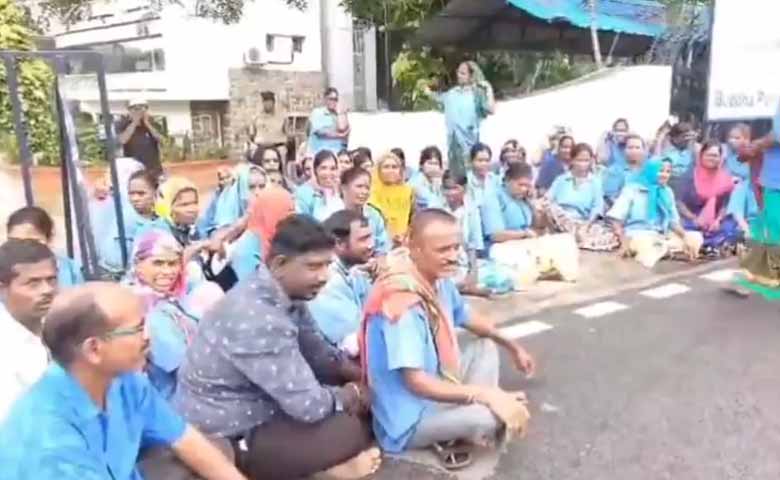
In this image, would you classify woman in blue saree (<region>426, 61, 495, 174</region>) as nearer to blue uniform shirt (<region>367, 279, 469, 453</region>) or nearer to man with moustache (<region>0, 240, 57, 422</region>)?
blue uniform shirt (<region>367, 279, 469, 453</region>)

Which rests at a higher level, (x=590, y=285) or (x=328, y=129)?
(x=328, y=129)

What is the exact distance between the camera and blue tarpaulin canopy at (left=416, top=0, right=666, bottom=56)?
11398 mm

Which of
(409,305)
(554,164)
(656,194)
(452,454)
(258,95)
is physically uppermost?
(258,95)

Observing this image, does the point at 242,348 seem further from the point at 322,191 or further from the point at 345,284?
the point at 322,191

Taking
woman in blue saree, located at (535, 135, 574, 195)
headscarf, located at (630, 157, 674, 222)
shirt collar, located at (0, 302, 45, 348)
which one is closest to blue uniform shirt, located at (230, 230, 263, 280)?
shirt collar, located at (0, 302, 45, 348)

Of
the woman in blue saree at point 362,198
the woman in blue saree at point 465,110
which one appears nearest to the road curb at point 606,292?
the woman in blue saree at point 362,198

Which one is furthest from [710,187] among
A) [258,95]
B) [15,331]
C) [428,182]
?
[258,95]

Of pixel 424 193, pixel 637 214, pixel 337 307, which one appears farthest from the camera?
pixel 637 214

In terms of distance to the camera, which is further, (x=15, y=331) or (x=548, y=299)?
(x=548, y=299)

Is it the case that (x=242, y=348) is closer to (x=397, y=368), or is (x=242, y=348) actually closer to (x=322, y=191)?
(x=397, y=368)

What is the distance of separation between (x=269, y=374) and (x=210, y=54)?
10.5m

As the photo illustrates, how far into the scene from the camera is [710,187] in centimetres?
704

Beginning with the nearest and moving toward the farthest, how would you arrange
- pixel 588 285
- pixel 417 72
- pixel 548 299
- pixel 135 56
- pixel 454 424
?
pixel 454 424 → pixel 548 299 → pixel 588 285 → pixel 417 72 → pixel 135 56

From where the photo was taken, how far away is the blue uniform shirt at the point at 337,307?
12.6 feet
